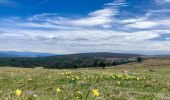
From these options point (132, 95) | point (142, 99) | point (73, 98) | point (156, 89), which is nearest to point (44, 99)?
point (73, 98)

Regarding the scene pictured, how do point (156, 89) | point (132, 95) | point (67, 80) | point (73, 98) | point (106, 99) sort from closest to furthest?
point (73, 98)
point (106, 99)
point (132, 95)
point (156, 89)
point (67, 80)

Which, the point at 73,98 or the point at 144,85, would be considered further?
the point at 144,85

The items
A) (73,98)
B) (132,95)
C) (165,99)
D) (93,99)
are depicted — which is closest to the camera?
(73,98)

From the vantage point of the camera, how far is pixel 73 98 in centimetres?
1139

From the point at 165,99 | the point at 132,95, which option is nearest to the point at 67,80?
the point at 132,95

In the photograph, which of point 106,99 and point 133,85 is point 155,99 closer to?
point 106,99

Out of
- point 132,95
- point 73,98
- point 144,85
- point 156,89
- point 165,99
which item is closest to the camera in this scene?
point 73,98

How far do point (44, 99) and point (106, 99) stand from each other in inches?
124

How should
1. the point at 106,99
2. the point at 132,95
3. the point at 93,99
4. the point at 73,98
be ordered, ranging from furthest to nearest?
the point at 132,95 → the point at 106,99 → the point at 93,99 → the point at 73,98

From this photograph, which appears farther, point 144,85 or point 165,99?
point 144,85

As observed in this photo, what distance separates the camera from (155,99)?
564 inches

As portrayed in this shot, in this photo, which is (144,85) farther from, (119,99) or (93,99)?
(93,99)

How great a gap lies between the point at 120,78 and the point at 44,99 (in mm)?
15418

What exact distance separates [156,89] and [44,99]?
1046 cm
